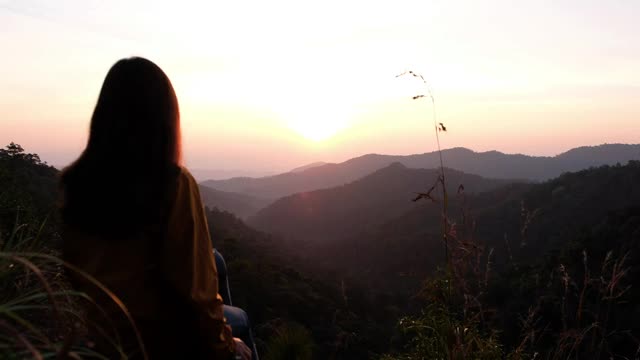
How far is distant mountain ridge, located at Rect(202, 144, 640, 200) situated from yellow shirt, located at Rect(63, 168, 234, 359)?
107959 mm

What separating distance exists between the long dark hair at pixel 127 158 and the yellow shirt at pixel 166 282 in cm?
4

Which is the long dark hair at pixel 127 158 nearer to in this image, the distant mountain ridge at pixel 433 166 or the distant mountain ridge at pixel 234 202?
the distant mountain ridge at pixel 234 202

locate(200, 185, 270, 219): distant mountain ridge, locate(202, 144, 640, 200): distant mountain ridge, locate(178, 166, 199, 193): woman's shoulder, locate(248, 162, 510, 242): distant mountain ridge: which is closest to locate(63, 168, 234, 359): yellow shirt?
locate(178, 166, 199, 193): woman's shoulder

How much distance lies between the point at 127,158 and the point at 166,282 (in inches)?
13.1

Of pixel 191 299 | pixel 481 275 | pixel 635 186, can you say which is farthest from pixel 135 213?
pixel 635 186

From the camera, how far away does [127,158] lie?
4.43 ft

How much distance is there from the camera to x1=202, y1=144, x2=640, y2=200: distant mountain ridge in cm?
10644

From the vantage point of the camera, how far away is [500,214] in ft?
139

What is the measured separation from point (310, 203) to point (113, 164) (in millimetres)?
72481

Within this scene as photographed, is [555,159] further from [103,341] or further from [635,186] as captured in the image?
[103,341]

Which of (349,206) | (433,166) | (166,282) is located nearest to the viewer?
(166,282)

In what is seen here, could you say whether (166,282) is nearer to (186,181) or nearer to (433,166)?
(186,181)

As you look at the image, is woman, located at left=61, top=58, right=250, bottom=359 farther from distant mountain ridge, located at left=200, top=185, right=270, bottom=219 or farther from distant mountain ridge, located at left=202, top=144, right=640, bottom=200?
distant mountain ridge, located at left=202, top=144, right=640, bottom=200

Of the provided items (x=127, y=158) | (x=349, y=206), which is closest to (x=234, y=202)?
(x=349, y=206)
